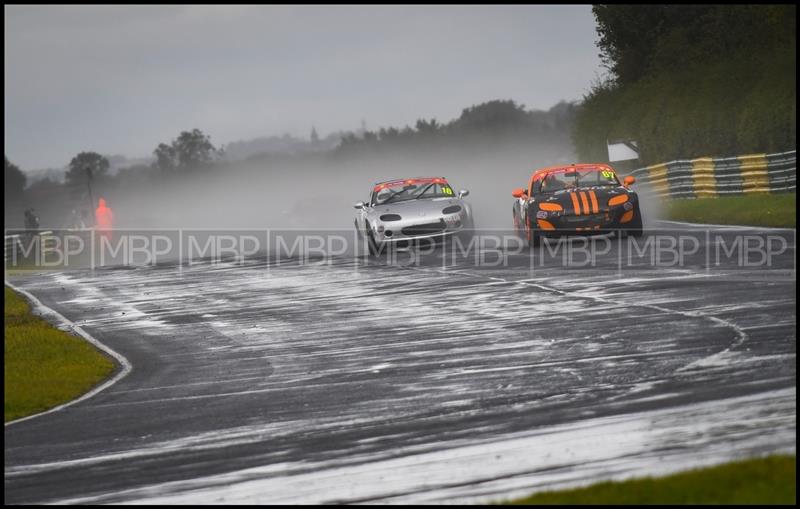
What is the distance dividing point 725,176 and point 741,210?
17.0ft

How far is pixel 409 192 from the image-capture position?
27.5 m

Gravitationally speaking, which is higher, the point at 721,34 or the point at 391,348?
the point at 721,34

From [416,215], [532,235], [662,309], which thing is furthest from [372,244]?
[662,309]

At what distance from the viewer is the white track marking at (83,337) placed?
12.6m

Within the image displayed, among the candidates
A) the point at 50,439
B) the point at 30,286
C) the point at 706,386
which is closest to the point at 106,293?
the point at 30,286

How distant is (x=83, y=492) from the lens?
8.30m

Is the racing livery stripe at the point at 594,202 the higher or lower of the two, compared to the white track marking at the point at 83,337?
higher

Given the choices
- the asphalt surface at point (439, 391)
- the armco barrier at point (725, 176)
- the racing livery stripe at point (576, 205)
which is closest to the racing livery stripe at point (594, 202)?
the racing livery stripe at point (576, 205)

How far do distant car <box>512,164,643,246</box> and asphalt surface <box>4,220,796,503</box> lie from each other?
6.36 ft

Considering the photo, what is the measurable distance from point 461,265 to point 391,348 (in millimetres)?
9673

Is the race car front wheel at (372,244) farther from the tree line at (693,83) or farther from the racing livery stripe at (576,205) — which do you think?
the tree line at (693,83)

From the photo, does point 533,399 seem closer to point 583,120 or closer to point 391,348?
point 391,348

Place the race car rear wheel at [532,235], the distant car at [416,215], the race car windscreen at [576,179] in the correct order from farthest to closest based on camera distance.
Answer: the distant car at [416,215], the race car rear wheel at [532,235], the race car windscreen at [576,179]

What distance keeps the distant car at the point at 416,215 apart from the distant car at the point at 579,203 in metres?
2.06
